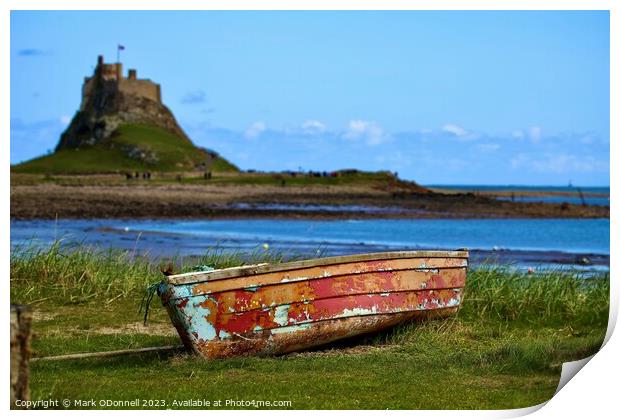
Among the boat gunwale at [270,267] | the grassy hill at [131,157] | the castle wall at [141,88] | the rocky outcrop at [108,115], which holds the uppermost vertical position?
the castle wall at [141,88]

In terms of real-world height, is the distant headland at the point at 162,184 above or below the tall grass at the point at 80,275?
above

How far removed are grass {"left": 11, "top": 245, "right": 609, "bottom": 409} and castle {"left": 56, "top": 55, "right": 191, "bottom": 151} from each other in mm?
86096

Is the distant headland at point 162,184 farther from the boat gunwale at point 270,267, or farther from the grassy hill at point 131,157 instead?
the boat gunwale at point 270,267

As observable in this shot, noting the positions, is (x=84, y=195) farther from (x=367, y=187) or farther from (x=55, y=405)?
(x=55, y=405)

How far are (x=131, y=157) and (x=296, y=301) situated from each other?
82.0 meters

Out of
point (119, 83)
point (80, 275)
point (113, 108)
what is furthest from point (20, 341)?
point (119, 83)

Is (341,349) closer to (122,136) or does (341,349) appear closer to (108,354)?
(108,354)

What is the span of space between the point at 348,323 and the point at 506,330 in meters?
2.97

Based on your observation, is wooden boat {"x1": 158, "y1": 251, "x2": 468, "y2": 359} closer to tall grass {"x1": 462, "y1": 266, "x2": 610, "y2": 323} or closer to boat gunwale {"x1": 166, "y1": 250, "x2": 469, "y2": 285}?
boat gunwale {"x1": 166, "y1": 250, "x2": 469, "y2": 285}

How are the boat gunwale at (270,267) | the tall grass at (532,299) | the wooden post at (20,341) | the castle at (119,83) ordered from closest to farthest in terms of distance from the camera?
the wooden post at (20,341) → the boat gunwale at (270,267) → the tall grass at (532,299) → the castle at (119,83)

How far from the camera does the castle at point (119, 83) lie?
10388 centimetres

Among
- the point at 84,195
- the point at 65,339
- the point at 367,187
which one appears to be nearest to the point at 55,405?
the point at 65,339

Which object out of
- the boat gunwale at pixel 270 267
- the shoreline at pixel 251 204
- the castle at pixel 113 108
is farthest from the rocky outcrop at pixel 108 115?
the boat gunwale at pixel 270 267

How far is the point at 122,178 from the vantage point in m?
72.6
